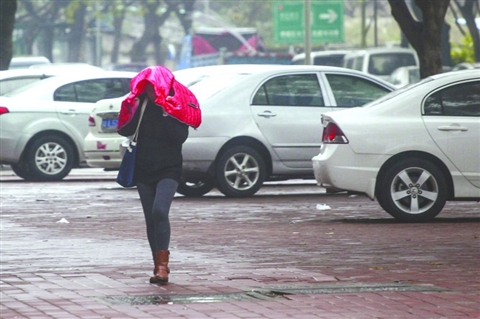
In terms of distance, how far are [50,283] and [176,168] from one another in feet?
3.71

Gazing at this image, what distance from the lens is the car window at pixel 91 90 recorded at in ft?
63.4

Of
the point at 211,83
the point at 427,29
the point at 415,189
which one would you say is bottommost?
the point at 415,189

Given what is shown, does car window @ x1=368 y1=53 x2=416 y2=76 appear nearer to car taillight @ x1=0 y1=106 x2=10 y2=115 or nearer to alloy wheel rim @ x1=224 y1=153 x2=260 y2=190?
car taillight @ x1=0 y1=106 x2=10 y2=115

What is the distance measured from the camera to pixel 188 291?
8148mm

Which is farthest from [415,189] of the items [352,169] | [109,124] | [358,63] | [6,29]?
[358,63]

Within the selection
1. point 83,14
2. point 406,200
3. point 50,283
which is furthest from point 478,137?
point 83,14

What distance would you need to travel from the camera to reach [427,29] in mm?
20312

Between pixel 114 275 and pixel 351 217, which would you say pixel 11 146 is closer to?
pixel 351 217

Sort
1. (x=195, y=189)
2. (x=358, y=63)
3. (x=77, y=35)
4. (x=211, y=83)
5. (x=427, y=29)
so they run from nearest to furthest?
(x=211, y=83), (x=195, y=189), (x=427, y=29), (x=358, y=63), (x=77, y=35)

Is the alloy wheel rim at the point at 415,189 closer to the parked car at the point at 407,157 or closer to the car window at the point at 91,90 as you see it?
the parked car at the point at 407,157

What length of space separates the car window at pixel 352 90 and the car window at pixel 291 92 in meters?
0.22

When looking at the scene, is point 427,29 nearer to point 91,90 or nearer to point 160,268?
point 91,90

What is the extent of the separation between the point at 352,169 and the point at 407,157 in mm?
532

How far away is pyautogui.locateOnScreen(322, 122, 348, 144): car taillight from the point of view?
12641 mm
